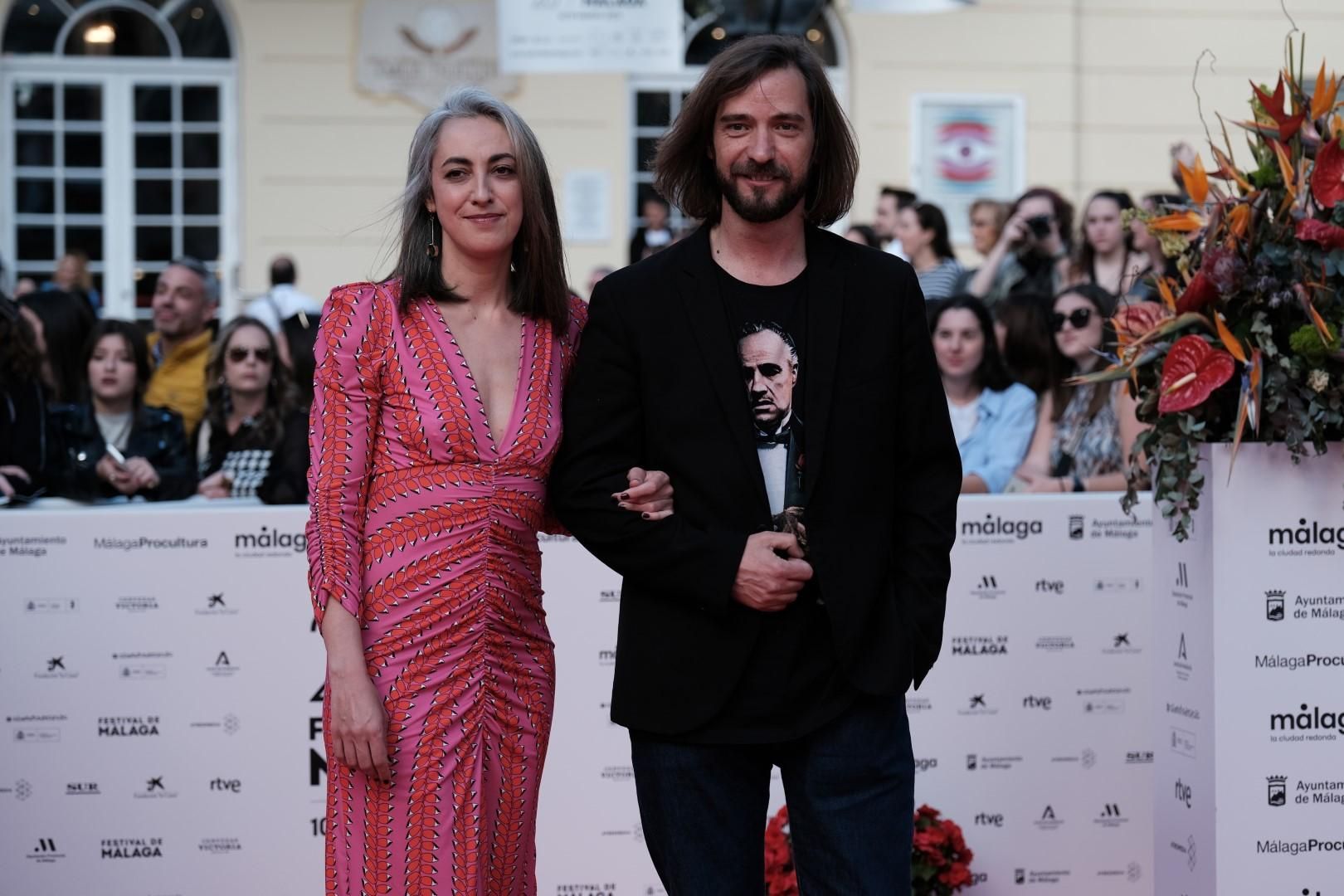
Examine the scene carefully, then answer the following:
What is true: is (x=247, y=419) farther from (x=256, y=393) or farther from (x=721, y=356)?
(x=721, y=356)

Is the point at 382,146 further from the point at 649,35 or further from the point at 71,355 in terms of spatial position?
the point at 71,355

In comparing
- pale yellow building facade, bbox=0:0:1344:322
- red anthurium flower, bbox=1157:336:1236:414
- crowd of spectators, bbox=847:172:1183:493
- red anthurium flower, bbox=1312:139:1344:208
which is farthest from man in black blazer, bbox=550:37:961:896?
pale yellow building facade, bbox=0:0:1344:322

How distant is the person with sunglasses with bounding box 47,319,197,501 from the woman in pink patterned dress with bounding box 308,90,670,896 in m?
3.20

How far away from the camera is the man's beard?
10.1ft

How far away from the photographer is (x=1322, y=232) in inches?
142

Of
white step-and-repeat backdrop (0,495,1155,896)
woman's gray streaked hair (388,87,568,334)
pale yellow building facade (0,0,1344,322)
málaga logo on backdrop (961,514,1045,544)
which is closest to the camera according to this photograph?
woman's gray streaked hair (388,87,568,334)

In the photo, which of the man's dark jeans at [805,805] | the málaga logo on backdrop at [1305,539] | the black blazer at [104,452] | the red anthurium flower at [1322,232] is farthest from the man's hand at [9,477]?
the red anthurium flower at [1322,232]

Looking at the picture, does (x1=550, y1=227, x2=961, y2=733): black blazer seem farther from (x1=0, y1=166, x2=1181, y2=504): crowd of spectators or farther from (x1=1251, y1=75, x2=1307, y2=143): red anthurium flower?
(x1=0, y1=166, x2=1181, y2=504): crowd of spectators

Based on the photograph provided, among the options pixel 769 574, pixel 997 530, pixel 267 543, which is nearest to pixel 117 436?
pixel 267 543

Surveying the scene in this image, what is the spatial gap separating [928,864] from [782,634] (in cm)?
185

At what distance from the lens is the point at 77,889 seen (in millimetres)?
4770

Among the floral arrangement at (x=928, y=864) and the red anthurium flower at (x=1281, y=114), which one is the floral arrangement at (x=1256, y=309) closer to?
the red anthurium flower at (x=1281, y=114)

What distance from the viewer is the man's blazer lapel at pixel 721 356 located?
3.03 meters

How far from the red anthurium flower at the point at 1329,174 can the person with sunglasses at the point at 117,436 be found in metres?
4.00
